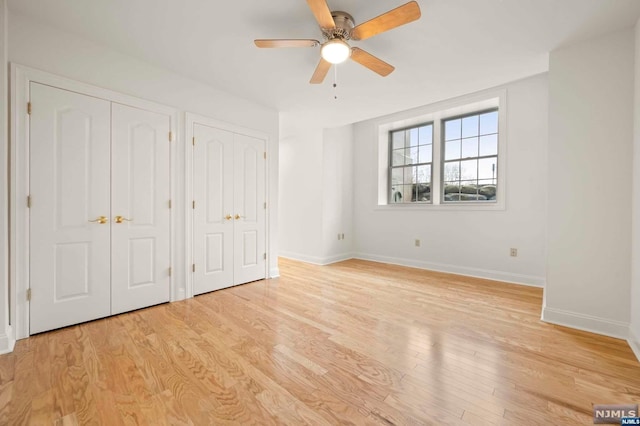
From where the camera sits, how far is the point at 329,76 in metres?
3.07

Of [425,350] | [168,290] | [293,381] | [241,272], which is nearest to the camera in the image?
[293,381]

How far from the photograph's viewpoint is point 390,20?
1795 mm

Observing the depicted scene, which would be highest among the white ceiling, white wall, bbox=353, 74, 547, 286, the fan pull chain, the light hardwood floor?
the fan pull chain

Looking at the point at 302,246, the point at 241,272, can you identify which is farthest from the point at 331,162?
the point at 241,272

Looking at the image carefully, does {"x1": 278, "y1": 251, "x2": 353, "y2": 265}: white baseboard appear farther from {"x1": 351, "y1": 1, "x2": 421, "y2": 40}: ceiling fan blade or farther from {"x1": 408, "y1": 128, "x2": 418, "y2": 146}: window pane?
{"x1": 351, "y1": 1, "x2": 421, "y2": 40}: ceiling fan blade

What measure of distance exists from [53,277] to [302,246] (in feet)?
12.2

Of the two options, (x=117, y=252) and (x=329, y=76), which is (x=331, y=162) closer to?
(x=329, y=76)

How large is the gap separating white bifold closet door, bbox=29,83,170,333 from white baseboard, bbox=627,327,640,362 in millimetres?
4150

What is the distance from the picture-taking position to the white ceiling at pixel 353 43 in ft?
6.56

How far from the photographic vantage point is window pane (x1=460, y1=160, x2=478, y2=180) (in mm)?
4234

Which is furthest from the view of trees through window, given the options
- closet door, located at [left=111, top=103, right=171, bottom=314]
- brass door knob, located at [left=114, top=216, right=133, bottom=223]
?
brass door knob, located at [left=114, top=216, right=133, bottom=223]

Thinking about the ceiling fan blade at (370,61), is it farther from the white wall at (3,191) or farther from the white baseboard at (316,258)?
the white baseboard at (316,258)

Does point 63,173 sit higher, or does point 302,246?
point 63,173

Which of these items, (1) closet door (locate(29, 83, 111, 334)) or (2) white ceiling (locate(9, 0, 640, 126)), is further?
(1) closet door (locate(29, 83, 111, 334))
